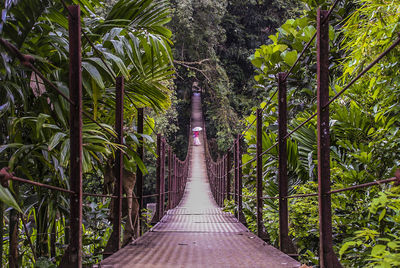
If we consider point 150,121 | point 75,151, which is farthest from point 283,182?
point 150,121

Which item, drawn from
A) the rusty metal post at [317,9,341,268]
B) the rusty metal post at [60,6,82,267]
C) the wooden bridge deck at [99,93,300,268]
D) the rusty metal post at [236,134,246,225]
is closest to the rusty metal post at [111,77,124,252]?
the wooden bridge deck at [99,93,300,268]

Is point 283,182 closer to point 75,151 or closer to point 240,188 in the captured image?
point 75,151

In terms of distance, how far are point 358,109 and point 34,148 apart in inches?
63.8

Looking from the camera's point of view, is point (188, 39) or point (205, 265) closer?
point (205, 265)

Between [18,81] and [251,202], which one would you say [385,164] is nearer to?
[18,81]

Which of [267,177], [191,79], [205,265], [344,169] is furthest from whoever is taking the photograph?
[191,79]

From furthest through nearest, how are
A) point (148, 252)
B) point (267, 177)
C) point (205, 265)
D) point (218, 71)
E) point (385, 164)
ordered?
point (218, 71), point (267, 177), point (385, 164), point (148, 252), point (205, 265)

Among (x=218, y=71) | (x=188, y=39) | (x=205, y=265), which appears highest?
(x=188, y=39)

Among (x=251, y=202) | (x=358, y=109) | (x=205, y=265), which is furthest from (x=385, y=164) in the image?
(x=251, y=202)

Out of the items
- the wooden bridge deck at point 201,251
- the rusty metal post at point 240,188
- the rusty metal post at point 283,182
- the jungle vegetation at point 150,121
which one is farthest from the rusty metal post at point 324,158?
the rusty metal post at point 240,188

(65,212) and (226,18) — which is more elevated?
(226,18)

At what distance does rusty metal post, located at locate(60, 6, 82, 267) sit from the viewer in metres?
1.11

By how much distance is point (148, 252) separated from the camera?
1.74 metres

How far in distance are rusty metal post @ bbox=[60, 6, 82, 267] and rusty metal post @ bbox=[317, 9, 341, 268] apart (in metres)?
0.64
